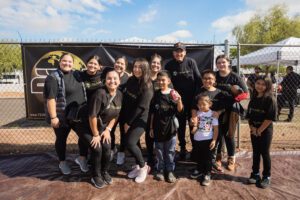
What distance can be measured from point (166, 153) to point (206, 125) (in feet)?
A: 2.51

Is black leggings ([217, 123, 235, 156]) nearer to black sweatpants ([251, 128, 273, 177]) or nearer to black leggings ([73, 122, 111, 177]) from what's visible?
black sweatpants ([251, 128, 273, 177])

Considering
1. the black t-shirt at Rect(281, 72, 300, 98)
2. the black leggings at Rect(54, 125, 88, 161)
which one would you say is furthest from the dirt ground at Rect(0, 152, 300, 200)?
the black t-shirt at Rect(281, 72, 300, 98)

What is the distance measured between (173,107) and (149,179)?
3.89ft

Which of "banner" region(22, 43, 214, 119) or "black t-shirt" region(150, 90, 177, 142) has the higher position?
"banner" region(22, 43, 214, 119)

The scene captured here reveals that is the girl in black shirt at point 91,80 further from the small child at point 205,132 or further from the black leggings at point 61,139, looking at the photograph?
the small child at point 205,132

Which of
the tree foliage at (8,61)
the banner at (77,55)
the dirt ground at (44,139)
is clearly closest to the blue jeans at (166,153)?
the dirt ground at (44,139)

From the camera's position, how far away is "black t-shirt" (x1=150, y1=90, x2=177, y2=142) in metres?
3.89

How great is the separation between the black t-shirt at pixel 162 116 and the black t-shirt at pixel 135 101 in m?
0.12

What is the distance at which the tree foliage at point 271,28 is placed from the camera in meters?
27.9

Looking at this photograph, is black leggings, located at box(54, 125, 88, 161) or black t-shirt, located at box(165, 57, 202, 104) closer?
black leggings, located at box(54, 125, 88, 161)

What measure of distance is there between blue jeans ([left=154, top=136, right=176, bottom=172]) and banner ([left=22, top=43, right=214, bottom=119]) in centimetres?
217

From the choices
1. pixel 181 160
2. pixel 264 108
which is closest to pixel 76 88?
pixel 181 160

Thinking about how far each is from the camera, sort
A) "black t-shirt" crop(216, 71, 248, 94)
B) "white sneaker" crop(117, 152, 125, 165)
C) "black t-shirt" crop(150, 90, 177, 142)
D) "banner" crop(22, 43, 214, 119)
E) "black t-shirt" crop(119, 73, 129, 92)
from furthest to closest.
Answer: "banner" crop(22, 43, 214, 119), "white sneaker" crop(117, 152, 125, 165), "black t-shirt" crop(119, 73, 129, 92), "black t-shirt" crop(216, 71, 248, 94), "black t-shirt" crop(150, 90, 177, 142)

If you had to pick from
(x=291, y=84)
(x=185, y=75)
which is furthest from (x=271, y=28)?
(x=185, y=75)
